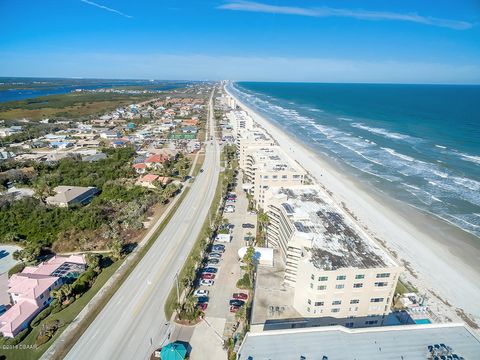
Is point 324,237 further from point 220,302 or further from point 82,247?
Result: point 82,247

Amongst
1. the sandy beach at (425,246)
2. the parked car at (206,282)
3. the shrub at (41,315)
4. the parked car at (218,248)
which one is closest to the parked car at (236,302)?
the parked car at (206,282)

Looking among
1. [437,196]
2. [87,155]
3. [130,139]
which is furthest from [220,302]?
[130,139]

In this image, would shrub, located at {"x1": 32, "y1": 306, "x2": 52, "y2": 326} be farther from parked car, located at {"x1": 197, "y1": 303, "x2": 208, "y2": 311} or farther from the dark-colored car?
the dark-colored car

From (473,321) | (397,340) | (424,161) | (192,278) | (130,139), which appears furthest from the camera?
(130,139)

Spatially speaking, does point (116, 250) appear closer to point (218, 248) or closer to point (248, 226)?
point (218, 248)

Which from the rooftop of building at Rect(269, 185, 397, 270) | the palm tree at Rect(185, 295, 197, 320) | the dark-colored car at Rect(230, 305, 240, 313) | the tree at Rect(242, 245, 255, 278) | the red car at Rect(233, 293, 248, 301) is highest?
the rooftop of building at Rect(269, 185, 397, 270)

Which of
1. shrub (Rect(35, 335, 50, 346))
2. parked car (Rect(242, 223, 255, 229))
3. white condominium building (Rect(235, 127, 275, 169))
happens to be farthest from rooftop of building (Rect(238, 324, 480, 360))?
white condominium building (Rect(235, 127, 275, 169))
